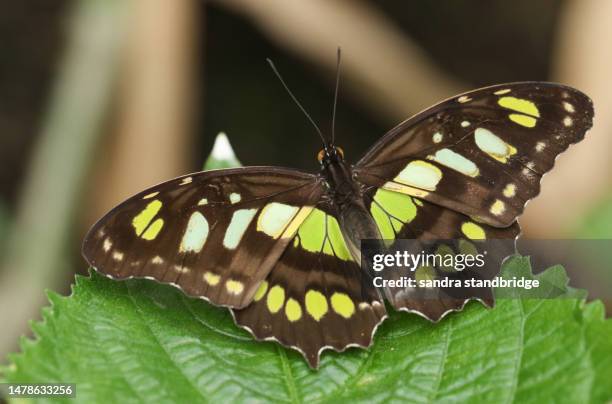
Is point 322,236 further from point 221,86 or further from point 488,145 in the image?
point 221,86

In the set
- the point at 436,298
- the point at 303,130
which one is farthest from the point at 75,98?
the point at 436,298

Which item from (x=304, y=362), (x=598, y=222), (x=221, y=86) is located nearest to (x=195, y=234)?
(x=304, y=362)

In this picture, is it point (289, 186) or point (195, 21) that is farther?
point (195, 21)

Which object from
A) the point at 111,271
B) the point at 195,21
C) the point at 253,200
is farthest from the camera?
the point at 195,21

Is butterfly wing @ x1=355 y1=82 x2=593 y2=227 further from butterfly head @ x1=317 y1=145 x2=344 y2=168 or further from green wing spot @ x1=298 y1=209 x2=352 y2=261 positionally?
green wing spot @ x1=298 y1=209 x2=352 y2=261

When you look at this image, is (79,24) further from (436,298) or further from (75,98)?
(436,298)

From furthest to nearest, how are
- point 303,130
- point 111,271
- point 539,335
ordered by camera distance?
point 303,130 < point 111,271 < point 539,335

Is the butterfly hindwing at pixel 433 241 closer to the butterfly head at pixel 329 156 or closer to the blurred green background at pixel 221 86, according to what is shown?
the butterfly head at pixel 329 156

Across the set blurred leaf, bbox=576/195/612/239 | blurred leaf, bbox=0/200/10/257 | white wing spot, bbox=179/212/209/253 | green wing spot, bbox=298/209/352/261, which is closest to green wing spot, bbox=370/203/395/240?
green wing spot, bbox=298/209/352/261
